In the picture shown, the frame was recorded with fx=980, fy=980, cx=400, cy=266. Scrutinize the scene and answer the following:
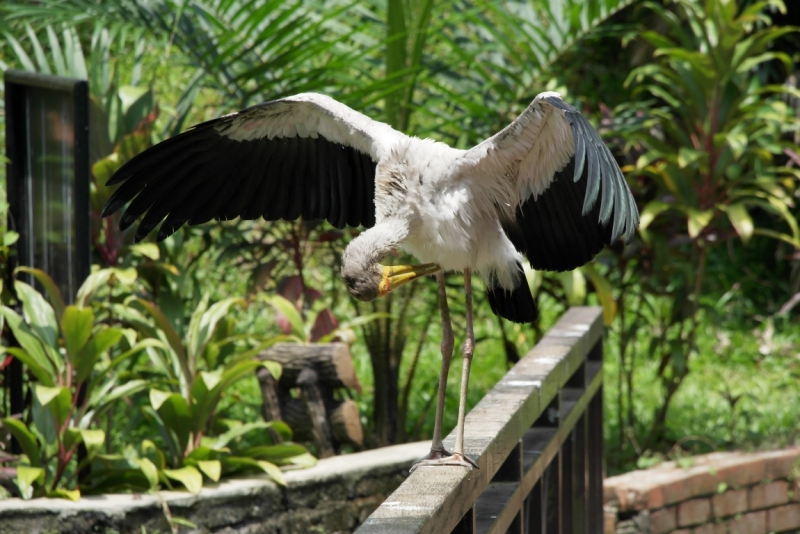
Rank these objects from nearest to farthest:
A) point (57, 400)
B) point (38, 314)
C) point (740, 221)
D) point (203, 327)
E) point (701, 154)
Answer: point (57, 400) → point (38, 314) → point (203, 327) → point (740, 221) → point (701, 154)

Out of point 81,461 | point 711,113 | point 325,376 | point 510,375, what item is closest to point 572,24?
point 711,113

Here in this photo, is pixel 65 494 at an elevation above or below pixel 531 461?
below

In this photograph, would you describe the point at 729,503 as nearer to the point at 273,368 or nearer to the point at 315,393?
the point at 315,393

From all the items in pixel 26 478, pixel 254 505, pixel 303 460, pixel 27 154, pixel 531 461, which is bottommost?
pixel 254 505

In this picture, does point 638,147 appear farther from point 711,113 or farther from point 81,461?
point 81,461

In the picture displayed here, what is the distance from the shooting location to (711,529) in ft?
17.6

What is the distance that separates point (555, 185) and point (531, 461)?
91cm

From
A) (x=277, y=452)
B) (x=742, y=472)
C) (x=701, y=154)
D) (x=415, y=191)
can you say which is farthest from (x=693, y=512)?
(x=415, y=191)

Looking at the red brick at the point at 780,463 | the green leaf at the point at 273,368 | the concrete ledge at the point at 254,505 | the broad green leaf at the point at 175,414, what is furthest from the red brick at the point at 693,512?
the broad green leaf at the point at 175,414

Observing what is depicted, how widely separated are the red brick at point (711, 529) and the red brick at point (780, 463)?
1.28 feet

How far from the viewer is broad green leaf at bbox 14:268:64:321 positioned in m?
4.06

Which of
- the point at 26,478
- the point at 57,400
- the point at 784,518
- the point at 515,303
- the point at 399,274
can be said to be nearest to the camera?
the point at 399,274

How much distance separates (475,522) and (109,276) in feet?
7.83

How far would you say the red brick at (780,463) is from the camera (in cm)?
549
